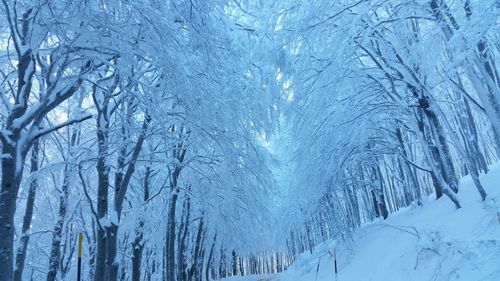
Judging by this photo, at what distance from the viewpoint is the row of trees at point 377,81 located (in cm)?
594

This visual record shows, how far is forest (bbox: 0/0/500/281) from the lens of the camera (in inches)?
167

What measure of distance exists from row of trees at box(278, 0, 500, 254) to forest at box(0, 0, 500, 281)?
0.05 m

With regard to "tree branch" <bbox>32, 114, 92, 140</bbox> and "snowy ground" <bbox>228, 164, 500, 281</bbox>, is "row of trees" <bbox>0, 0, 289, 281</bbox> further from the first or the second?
"snowy ground" <bbox>228, 164, 500, 281</bbox>

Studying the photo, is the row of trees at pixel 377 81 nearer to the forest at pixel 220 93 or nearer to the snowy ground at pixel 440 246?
the forest at pixel 220 93

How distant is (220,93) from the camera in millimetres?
6547

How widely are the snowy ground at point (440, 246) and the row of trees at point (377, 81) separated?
538mm

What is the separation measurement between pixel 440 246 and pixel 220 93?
18.1 feet

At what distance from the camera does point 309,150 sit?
40.6 ft

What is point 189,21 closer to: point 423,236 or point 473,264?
point 473,264

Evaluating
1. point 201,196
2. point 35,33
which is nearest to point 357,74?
point 201,196

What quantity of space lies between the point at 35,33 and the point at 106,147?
3556 millimetres

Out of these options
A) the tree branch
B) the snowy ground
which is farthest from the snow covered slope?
the tree branch

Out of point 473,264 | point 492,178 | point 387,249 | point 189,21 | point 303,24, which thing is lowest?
point 473,264

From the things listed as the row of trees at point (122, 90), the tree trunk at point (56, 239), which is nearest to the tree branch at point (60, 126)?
the row of trees at point (122, 90)
